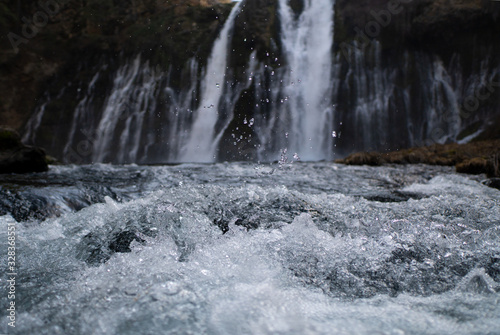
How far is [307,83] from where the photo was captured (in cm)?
1669

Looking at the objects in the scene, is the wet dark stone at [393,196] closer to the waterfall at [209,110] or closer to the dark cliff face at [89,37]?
the waterfall at [209,110]

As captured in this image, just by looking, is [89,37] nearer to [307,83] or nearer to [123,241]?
[307,83]

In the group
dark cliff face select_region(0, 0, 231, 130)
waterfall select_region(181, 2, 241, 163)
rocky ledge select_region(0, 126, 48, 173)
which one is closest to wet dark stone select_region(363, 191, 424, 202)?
rocky ledge select_region(0, 126, 48, 173)

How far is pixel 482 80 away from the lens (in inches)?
617

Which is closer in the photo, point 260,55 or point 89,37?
point 260,55

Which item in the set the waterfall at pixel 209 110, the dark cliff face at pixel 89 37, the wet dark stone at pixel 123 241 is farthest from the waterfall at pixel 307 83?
the wet dark stone at pixel 123 241

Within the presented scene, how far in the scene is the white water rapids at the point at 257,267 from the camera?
1.40 m

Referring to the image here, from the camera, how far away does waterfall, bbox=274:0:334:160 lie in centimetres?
1609

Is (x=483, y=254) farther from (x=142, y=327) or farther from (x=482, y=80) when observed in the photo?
(x=482, y=80)

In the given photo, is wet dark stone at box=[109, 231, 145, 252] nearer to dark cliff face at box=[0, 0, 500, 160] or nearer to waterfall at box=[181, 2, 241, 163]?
waterfall at box=[181, 2, 241, 163]

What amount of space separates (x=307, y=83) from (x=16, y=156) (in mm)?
12689

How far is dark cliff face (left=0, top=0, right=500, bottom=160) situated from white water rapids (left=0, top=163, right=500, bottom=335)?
43.8 ft

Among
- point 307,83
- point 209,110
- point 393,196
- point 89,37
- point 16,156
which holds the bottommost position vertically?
point 393,196

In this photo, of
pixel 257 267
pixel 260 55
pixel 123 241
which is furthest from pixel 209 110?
pixel 257 267
